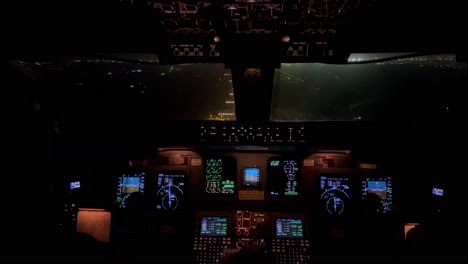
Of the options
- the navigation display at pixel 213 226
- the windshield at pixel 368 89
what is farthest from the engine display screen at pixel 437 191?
the navigation display at pixel 213 226

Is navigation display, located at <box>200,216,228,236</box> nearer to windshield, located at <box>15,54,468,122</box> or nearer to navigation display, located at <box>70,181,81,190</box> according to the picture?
windshield, located at <box>15,54,468,122</box>

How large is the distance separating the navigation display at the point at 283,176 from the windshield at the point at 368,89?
1.04 metres

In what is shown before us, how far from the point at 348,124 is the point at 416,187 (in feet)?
3.62

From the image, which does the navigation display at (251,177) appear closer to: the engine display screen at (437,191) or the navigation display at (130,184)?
the navigation display at (130,184)

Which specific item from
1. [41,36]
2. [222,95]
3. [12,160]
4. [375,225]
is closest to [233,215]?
[375,225]

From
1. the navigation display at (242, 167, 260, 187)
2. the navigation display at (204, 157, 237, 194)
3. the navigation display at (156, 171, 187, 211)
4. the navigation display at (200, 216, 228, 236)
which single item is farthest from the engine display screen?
the navigation display at (156, 171, 187, 211)

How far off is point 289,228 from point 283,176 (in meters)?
0.51

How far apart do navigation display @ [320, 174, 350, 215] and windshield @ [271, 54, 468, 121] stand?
790 millimetres

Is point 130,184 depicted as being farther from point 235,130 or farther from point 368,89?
point 368,89

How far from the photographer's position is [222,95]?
4.75 meters

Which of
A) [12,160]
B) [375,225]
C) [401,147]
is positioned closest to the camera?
[12,160]

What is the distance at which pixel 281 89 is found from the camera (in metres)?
4.73

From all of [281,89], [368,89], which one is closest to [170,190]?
[281,89]

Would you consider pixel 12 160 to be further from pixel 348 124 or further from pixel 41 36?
pixel 348 124
